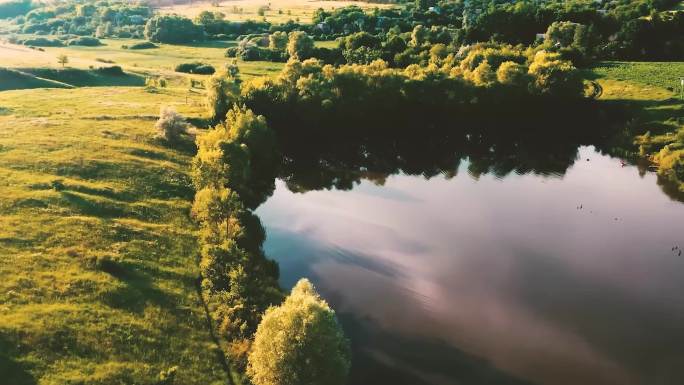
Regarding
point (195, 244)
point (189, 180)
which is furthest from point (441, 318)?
point (189, 180)

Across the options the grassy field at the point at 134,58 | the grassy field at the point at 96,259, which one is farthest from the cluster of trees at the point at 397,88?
the grassy field at the point at 134,58

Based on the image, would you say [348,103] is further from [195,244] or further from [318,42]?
[318,42]

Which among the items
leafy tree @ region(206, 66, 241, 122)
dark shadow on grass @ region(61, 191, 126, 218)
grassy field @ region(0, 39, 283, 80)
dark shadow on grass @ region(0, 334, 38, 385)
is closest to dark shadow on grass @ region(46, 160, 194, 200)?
dark shadow on grass @ region(61, 191, 126, 218)

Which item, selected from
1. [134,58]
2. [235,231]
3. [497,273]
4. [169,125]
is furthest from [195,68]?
[497,273]

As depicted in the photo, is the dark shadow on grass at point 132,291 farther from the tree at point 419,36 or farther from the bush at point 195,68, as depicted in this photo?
the tree at point 419,36

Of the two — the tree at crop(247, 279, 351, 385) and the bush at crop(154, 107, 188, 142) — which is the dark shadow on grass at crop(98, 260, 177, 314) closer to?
the tree at crop(247, 279, 351, 385)

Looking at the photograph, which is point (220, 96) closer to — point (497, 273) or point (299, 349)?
point (497, 273)
